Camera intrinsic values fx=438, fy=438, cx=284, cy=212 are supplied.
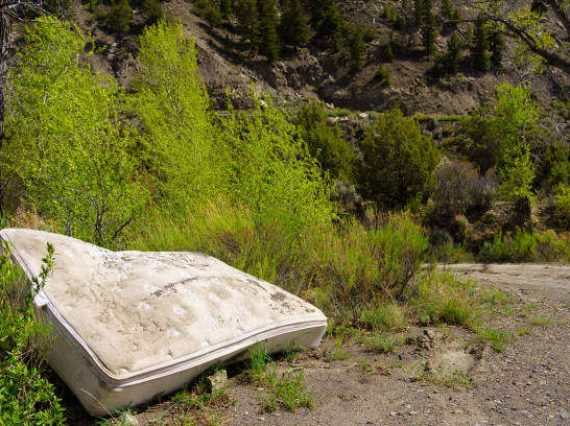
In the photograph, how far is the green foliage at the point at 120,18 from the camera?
37312 mm

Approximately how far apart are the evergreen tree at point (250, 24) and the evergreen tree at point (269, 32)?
0.54 meters

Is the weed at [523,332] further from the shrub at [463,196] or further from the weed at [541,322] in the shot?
the shrub at [463,196]

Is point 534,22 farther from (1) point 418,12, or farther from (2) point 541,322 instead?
(1) point 418,12

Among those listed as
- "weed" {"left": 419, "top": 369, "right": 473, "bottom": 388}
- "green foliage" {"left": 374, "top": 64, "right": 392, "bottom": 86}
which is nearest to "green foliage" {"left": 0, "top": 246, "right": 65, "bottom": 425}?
"weed" {"left": 419, "top": 369, "right": 473, "bottom": 388}

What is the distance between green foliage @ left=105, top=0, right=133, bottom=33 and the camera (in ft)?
122

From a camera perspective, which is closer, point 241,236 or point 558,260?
point 241,236

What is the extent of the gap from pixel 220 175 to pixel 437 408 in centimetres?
597

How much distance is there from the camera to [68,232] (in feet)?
18.1

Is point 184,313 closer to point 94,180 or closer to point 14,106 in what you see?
point 94,180

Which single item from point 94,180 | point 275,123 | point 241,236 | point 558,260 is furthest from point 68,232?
point 558,260

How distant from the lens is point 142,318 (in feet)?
7.78

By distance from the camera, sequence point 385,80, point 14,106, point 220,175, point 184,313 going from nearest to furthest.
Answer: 1. point 184,313
2. point 220,175
3. point 14,106
4. point 385,80

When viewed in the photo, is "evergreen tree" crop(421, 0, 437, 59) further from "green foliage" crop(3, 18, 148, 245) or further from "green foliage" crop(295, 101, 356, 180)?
"green foliage" crop(3, 18, 148, 245)

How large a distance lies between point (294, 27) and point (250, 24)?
455 centimetres
